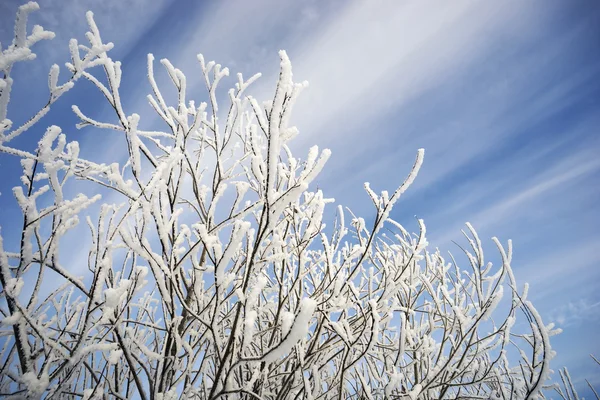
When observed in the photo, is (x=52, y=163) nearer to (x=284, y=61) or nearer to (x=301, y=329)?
(x=284, y=61)

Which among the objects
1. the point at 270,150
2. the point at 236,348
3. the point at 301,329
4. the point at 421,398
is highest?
the point at 270,150

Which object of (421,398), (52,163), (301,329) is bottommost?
(421,398)

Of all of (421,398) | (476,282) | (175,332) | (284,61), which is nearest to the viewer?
(284,61)

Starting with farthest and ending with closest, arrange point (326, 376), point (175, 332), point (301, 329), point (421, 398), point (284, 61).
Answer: point (326, 376) < point (421, 398) < point (175, 332) < point (284, 61) < point (301, 329)

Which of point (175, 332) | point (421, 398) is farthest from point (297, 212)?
point (421, 398)

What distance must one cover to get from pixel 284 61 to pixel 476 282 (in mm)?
1919

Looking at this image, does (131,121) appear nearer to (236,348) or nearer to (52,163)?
(52,163)

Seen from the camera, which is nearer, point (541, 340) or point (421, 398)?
point (541, 340)

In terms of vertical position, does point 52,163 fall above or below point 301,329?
above

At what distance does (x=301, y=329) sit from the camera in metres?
0.80

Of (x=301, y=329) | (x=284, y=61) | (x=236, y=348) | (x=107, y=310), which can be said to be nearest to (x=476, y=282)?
(x=236, y=348)

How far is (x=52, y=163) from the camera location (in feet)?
3.50

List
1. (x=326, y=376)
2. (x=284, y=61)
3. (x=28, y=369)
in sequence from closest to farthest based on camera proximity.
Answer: (x=284, y=61)
(x=28, y=369)
(x=326, y=376)

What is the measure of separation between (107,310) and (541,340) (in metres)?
1.85
